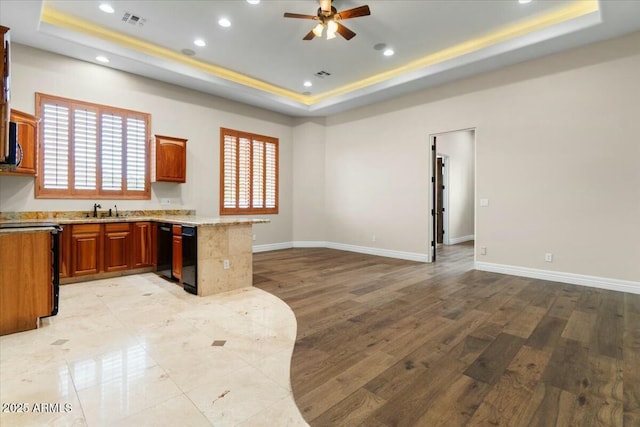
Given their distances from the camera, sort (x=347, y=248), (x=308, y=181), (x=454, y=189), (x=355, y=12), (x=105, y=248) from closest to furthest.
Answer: (x=355, y=12)
(x=105, y=248)
(x=347, y=248)
(x=308, y=181)
(x=454, y=189)

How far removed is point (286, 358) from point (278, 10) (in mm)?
4179

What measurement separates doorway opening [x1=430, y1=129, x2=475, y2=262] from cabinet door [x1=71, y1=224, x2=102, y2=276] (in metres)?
7.35

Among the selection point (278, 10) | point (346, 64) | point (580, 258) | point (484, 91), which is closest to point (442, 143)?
point (484, 91)

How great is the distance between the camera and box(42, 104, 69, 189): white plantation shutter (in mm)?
4523

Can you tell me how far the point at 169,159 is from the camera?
5496 millimetres

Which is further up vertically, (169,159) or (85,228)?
(169,159)

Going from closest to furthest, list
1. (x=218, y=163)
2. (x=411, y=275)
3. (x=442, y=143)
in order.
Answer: (x=411, y=275), (x=218, y=163), (x=442, y=143)

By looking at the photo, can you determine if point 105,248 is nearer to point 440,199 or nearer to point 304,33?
point 304,33

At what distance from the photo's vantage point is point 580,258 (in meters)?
4.40

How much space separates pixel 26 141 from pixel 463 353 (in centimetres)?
578

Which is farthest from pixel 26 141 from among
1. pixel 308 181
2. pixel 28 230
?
pixel 308 181

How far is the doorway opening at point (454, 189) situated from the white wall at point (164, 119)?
4222mm

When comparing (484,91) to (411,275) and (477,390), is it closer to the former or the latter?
(411,275)

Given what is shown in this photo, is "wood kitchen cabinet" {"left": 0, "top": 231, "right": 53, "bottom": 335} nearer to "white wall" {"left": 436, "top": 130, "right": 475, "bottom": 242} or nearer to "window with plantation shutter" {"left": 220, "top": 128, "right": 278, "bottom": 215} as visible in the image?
"window with plantation shutter" {"left": 220, "top": 128, "right": 278, "bottom": 215}
